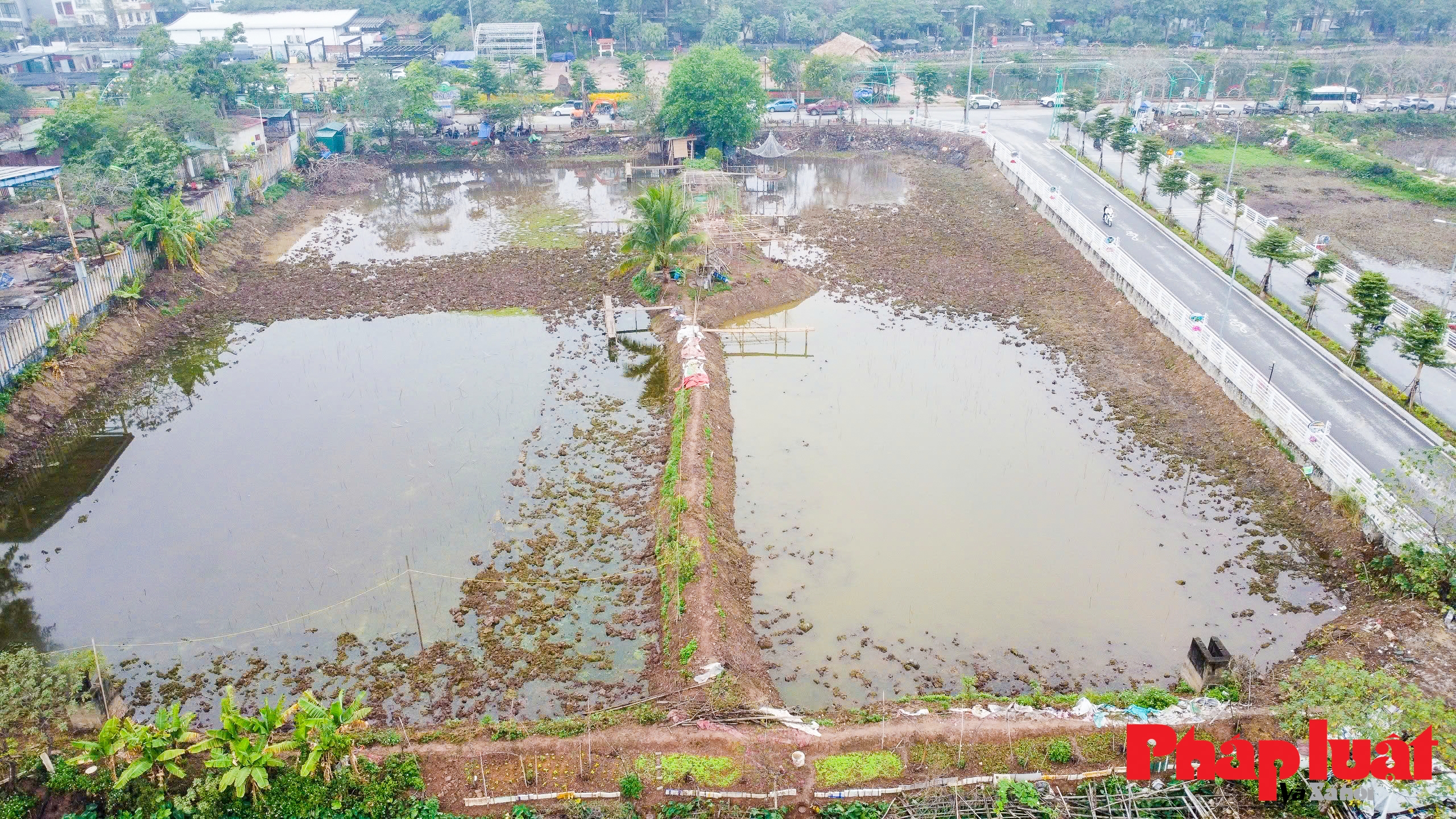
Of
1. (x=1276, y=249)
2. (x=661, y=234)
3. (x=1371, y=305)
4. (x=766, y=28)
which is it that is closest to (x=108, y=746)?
(x=661, y=234)

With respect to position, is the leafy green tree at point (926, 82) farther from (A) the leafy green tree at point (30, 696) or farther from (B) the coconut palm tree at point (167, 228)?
(A) the leafy green tree at point (30, 696)

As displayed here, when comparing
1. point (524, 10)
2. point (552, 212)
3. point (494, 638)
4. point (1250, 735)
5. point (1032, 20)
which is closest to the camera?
point (1250, 735)

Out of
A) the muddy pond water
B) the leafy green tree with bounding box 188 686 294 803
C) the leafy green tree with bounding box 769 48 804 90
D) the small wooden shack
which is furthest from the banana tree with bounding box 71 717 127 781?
the leafy green tree with bounding box 769 48 804 90

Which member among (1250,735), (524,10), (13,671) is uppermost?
(524,10)

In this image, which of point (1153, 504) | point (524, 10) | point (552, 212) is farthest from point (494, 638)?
point (524, 10)

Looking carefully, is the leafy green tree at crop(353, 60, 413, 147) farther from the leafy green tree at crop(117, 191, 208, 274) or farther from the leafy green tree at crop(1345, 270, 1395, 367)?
the leafy green tree at crop(1345, 270, 1395, 367)

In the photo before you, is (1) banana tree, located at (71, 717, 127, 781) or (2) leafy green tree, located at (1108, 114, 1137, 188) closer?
(1) banana tree, located at (71, 717, 127, 781)

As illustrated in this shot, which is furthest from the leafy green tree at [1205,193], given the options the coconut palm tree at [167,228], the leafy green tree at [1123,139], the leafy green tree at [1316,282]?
the coconut palm tree at [167,228]

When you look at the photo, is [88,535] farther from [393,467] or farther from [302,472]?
[393,467]
